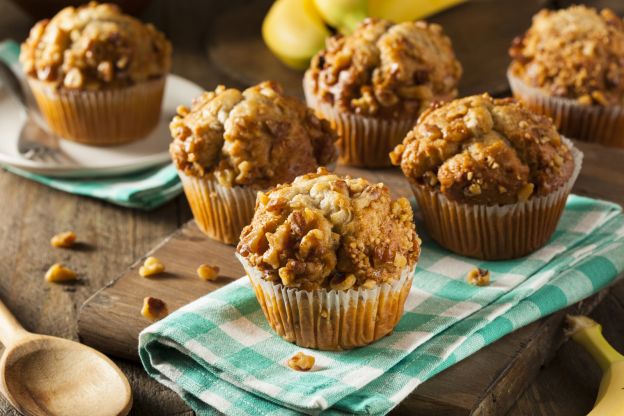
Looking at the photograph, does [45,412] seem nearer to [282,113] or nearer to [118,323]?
[118,323]

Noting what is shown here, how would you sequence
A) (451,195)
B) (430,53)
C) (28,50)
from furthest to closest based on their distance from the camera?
(28,50), (430,53), (451,195)

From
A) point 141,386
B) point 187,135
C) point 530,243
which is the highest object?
point 187,135

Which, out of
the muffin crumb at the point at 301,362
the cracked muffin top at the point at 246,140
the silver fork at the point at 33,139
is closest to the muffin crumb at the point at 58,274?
the cracked muffin top at the point at 246,140

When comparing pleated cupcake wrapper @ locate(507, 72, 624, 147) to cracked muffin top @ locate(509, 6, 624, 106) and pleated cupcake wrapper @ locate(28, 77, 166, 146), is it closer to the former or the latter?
cracked muffin top @ locate(509, 6, 624, 106)

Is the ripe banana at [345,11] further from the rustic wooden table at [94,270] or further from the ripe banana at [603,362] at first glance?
the ripe banana at [603,362]

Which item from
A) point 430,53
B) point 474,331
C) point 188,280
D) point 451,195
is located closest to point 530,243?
point 451,195

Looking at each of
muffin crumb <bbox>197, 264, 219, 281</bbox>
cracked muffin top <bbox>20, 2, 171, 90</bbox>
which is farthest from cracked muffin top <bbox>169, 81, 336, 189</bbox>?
cracked muffin top <bbox>20, 2, 171, 90</bbox>

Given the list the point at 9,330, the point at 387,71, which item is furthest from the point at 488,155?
the point at 9,330
